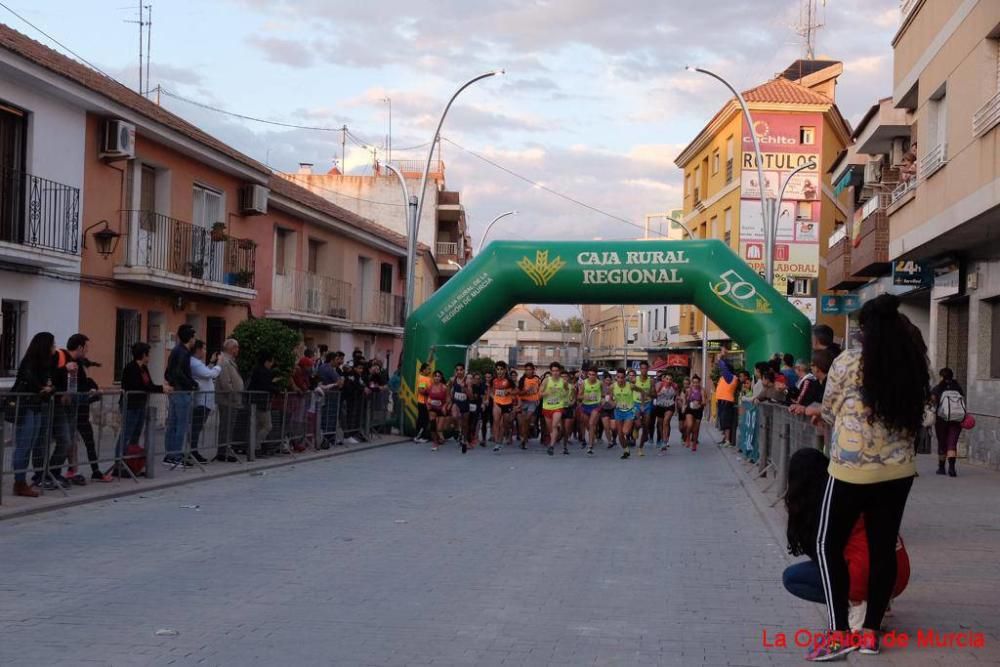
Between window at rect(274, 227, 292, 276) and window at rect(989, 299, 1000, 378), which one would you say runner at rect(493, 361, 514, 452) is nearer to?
window at rect(989, 299, 1000, 378)

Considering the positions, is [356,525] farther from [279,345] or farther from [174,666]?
[279,345]

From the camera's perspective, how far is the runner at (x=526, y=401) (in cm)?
2305

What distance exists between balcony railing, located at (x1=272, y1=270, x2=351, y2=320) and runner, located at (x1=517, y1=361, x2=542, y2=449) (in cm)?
1008

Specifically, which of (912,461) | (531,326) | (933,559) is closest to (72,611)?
(912,461)

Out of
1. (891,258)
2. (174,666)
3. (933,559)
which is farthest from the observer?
(891,258)

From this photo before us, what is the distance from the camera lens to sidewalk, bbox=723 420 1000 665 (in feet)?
19.5

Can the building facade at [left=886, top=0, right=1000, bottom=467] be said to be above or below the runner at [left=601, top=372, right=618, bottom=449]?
above

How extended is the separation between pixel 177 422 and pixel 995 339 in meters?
13.1

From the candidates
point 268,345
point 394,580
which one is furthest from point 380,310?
point 394,580

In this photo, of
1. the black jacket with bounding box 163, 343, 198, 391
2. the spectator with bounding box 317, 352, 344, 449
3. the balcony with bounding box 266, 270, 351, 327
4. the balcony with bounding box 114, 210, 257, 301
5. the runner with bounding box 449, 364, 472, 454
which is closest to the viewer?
the black jacket with bounding box 163, 343, 198, 391

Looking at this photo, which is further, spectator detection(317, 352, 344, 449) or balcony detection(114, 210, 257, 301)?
balcony detection(114, 210, 257, 301)

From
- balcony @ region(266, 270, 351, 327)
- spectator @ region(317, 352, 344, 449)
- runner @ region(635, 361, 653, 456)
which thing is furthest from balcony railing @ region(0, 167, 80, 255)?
runner @ region(635, 361, 653, 456)

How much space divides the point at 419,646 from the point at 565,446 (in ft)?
51.4

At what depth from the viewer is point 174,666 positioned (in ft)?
18.1
